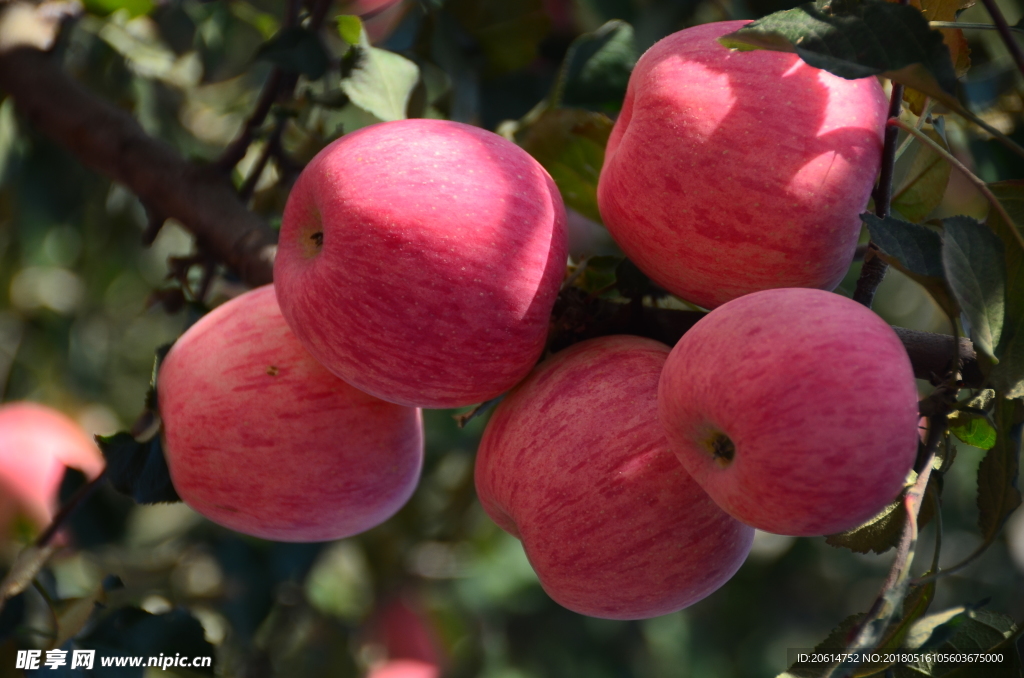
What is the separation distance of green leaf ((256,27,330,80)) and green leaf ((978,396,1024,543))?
0.76 metres

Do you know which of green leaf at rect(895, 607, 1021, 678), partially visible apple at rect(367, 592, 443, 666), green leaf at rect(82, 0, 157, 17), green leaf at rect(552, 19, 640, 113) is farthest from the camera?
partially visible apple at rect(367, 592, 443, 666)

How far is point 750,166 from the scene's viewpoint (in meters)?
0.59

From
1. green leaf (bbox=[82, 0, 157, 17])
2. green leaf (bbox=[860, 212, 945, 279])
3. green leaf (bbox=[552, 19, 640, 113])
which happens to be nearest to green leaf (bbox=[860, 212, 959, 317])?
green leaf (bbox=[860, 212, 945, 279])

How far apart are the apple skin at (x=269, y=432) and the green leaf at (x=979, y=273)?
1.63 ft

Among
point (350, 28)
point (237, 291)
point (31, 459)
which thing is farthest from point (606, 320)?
point (31, 459)

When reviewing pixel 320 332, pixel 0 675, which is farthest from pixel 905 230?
pixel 0 675

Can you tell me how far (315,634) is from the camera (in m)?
1.48

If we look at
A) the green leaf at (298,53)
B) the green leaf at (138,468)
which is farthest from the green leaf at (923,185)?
→ the green leaf at (138,468)

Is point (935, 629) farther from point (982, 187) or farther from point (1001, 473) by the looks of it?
point (982, 187)

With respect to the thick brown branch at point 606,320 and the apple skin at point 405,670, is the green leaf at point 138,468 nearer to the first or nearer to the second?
the thick brown branch at point 606,320

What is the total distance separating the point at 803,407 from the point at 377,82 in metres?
0.58

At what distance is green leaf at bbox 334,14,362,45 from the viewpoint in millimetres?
813

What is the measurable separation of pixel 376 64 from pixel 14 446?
1.12 m

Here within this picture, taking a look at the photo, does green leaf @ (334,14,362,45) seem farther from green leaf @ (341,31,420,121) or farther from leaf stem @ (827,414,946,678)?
leaf stem @ (827,414,946,678)
